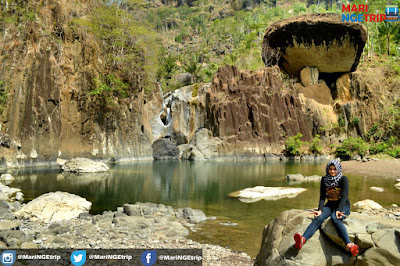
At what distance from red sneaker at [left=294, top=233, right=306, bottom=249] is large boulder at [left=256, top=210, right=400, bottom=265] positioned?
0.49 ft

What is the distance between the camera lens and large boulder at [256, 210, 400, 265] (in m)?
4.71

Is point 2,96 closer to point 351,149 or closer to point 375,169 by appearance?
point 375,169

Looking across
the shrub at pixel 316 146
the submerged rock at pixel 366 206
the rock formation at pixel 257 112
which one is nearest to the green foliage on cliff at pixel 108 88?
the rock formation at pixel 257 112

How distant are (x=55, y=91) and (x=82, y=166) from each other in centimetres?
956

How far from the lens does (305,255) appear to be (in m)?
5.25

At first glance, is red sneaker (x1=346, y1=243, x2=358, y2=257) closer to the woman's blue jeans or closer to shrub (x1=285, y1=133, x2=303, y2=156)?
the woman's blue jeans

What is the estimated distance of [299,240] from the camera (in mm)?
5195

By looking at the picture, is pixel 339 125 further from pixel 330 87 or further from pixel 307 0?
pixel 307 0

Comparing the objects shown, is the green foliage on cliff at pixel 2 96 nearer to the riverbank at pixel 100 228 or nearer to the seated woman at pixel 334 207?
the riverbank at pixel 100 228

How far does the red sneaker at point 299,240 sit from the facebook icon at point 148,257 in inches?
131

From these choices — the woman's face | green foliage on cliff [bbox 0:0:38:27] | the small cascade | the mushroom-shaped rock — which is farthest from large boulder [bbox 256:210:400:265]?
the mushroom-shaped rock

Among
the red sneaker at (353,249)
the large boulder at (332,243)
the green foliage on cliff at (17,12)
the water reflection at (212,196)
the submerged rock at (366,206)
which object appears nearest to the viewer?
the large boulder at (332,243)

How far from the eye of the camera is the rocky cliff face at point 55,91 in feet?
99.1

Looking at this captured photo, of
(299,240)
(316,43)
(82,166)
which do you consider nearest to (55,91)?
(82,166)
